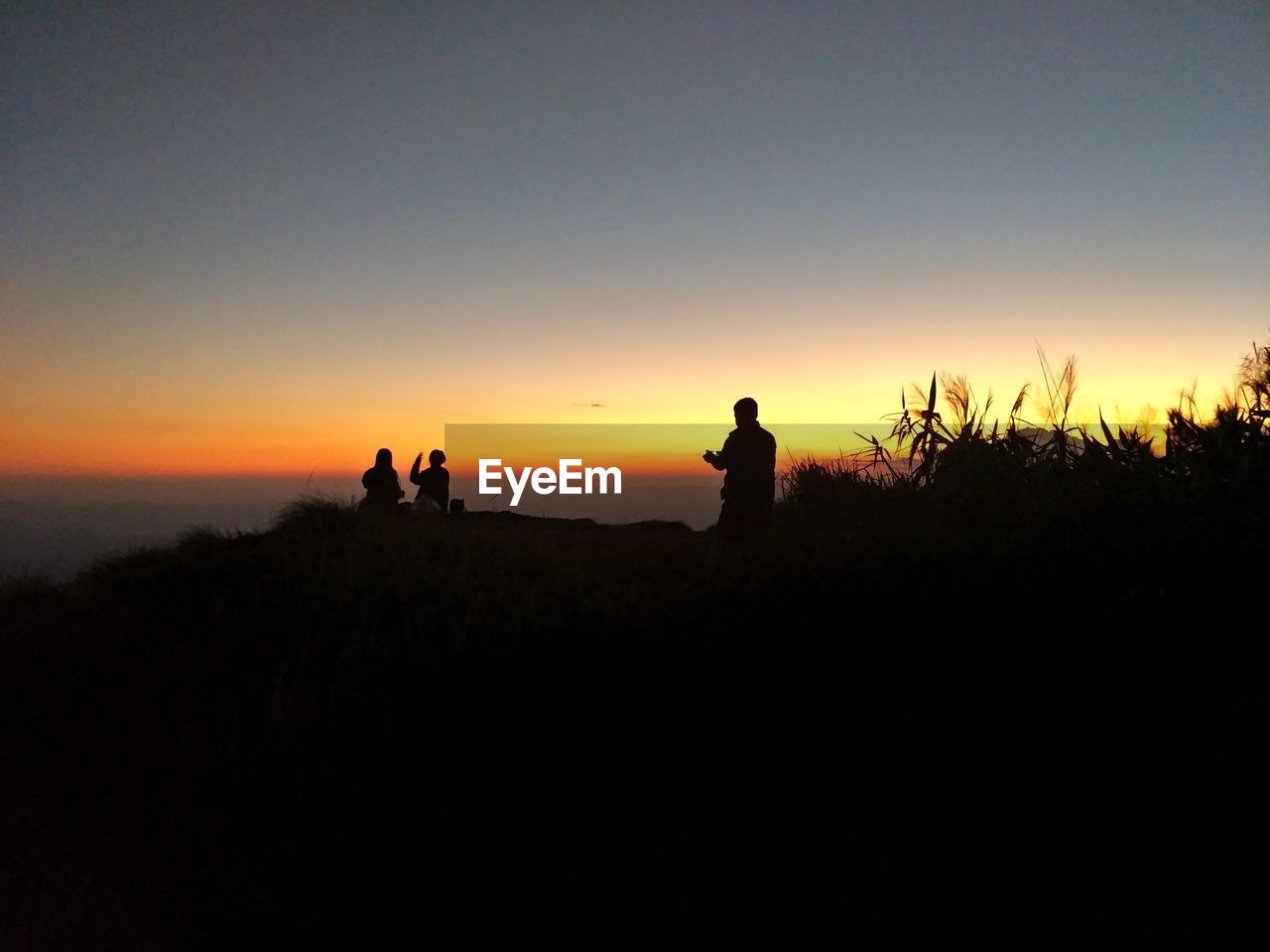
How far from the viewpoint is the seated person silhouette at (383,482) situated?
12133 millimetres

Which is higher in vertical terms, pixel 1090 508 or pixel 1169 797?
pixel 1090 508

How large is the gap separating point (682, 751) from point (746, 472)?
5.17m

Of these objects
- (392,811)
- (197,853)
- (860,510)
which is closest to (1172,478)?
(860,510)

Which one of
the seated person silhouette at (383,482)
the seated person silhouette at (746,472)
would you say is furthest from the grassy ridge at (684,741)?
the seated person silhouette at (383,482)

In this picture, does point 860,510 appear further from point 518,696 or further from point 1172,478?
point 518,696

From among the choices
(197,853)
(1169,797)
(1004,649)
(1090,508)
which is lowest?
(197,853)

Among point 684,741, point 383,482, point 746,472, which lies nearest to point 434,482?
point 383,482

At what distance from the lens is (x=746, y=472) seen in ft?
30.1

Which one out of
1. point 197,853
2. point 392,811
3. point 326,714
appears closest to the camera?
point 197,853

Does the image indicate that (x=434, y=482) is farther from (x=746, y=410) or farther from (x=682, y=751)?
(x=682, y=751)

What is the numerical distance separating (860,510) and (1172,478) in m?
3.10

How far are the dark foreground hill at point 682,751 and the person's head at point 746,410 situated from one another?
2.59 metres

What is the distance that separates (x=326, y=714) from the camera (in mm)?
4816

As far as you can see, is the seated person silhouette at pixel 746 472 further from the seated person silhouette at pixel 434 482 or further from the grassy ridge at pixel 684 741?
the seated person silhouette at pixel 434 482
